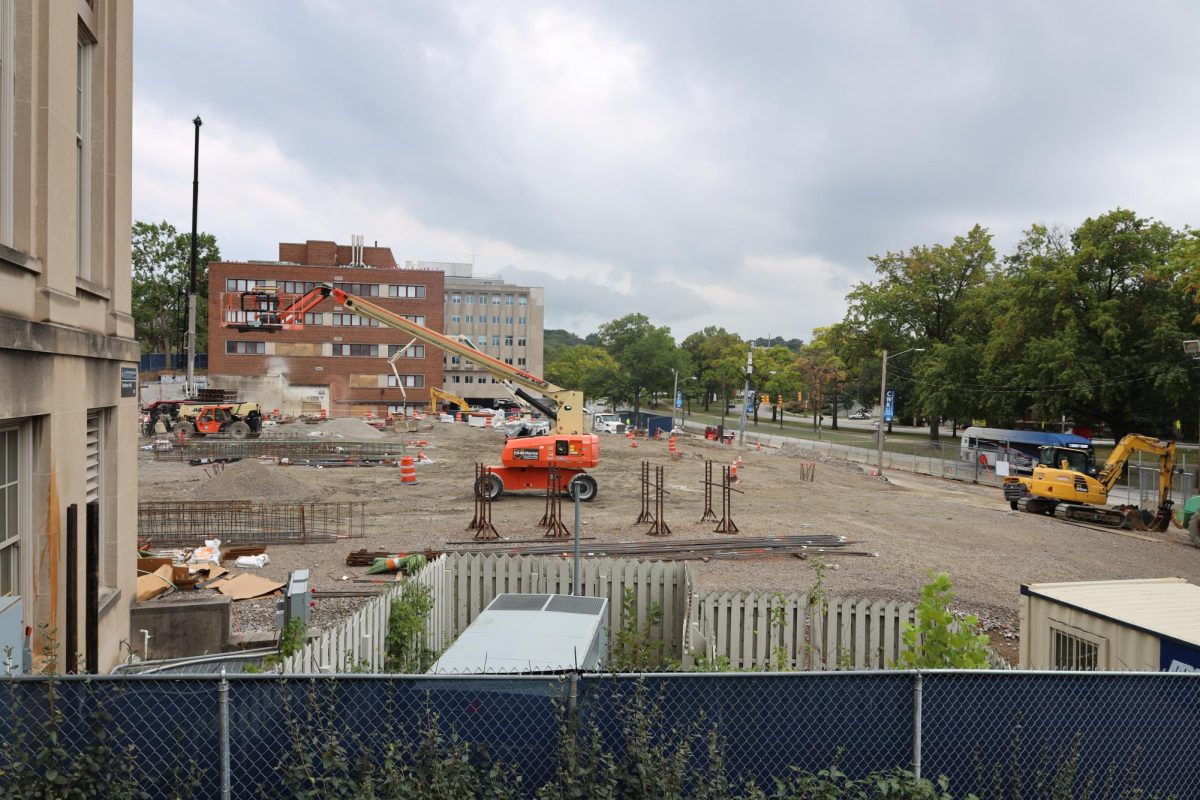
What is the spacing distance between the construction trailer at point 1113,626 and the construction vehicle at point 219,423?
4179cm

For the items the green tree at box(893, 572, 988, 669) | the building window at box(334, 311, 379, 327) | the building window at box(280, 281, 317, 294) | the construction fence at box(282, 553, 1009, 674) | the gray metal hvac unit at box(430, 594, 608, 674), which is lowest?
the construction fence at box(282, 553, 1009, 674)

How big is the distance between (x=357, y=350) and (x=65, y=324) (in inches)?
2943

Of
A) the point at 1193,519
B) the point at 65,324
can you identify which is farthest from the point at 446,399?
the point at 65,324

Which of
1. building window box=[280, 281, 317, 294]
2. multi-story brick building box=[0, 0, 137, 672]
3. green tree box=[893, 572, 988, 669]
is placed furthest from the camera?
building window box=[280, 281, 317, 294]

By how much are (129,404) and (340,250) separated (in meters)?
81.3

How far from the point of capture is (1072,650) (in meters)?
7.75

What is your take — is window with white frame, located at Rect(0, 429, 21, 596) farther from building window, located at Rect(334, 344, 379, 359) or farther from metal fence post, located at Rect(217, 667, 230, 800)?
building window, located at Rect(334, 344, 379, 359)

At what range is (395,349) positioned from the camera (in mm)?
80312

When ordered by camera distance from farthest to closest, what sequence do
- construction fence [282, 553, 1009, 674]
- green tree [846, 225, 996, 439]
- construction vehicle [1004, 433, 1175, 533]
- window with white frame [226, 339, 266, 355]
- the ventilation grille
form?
window with white frame [226, 339, 266, 355] < green tree [846, 225, 996, 439] < construction vehicle [1004, 433, 1175, 533] < the ventilation grille < construction fence [282, 553, 1009, 674]

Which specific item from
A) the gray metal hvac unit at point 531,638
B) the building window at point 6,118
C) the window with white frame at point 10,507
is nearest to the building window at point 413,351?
the gray metal hvac unit at point 531,638

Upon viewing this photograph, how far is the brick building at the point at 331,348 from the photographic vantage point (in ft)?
251

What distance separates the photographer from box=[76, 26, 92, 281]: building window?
848cm

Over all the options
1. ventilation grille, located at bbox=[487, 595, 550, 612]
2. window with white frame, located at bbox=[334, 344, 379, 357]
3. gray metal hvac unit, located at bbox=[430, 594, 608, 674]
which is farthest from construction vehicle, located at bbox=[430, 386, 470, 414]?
gray metal hvac unit, located at bbox=[430, 594, 608, 674]

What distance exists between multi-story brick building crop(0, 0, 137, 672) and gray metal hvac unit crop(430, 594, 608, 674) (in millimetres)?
3295
